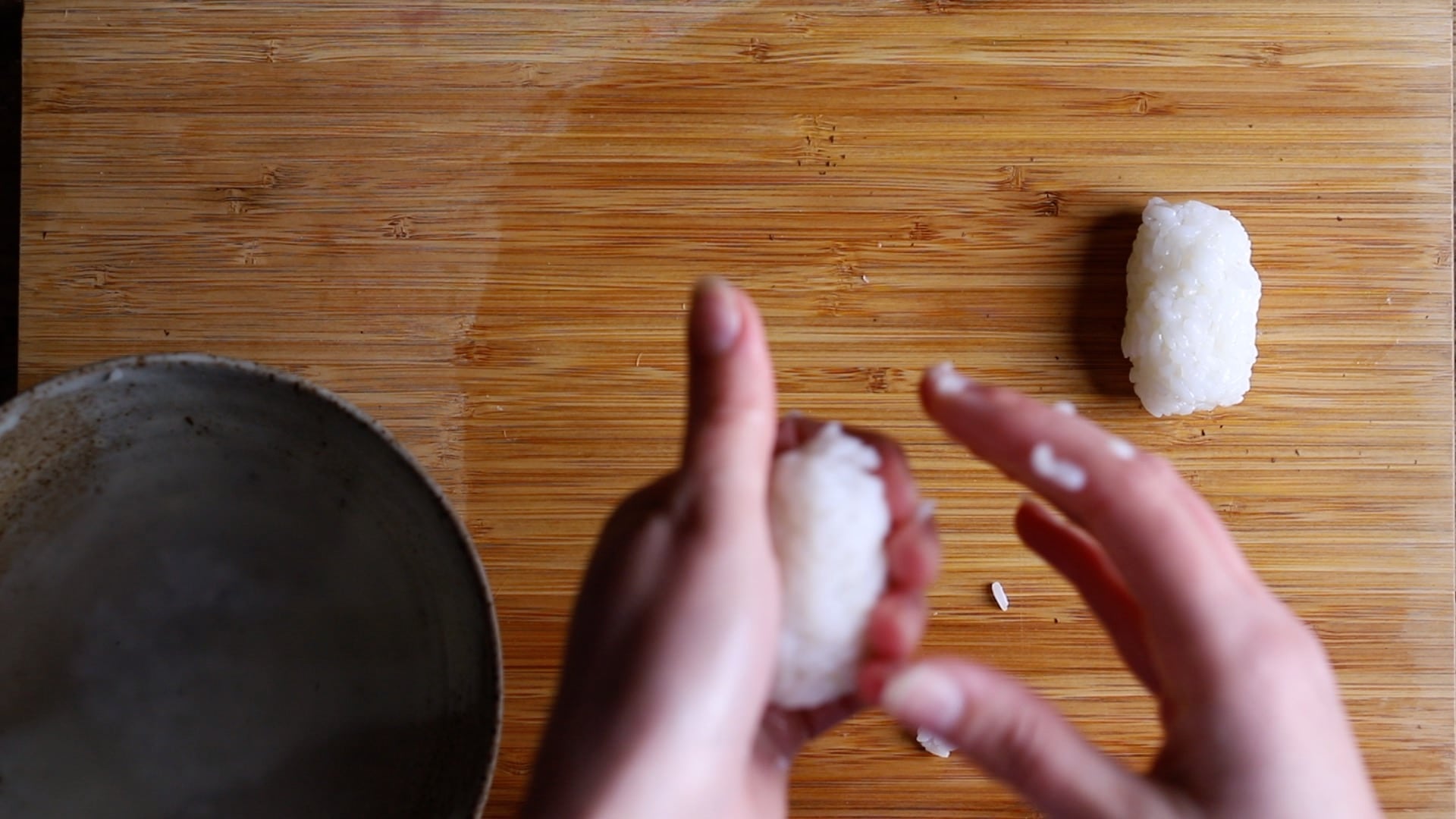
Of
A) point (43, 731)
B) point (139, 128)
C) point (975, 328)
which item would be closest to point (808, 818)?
point (975, 328)

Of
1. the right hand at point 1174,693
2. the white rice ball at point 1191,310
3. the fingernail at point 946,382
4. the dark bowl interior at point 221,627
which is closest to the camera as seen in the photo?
the right hand at point 1174,693

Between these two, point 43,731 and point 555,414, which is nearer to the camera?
point 43,731

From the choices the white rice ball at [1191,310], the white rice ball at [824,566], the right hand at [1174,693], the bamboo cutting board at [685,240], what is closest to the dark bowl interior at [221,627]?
the bamboo cutting board at [685,240]

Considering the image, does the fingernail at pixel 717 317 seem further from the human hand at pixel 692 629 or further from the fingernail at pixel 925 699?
the fingernail at pixel 925 699

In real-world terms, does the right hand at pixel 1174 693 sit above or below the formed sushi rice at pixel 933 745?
above

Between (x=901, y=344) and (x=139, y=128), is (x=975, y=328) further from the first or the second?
(x=139, y=128)

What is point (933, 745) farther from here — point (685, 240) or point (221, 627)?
Result: point (221, 627)

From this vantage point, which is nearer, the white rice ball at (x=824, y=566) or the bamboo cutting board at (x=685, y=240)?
the white rice ball at (x=824, y=566)

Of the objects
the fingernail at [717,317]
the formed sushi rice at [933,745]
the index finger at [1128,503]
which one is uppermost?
the fingernail at [717,317]
